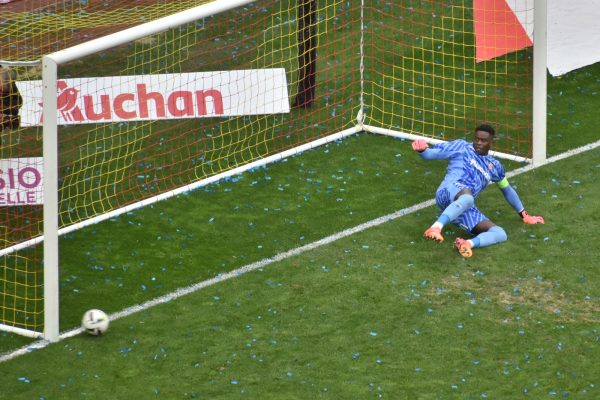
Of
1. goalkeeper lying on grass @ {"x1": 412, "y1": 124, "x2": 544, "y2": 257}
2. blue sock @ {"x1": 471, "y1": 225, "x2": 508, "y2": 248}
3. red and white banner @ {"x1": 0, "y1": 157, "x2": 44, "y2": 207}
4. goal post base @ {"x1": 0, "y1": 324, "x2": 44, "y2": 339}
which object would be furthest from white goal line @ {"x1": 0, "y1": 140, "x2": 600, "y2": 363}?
red and white banner @ {"x1": 0, "y1": 157, "x2": 44, "y2": 207}

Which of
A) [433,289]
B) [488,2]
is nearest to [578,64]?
[488,2]

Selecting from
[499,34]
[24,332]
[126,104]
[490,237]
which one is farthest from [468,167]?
[24,332]

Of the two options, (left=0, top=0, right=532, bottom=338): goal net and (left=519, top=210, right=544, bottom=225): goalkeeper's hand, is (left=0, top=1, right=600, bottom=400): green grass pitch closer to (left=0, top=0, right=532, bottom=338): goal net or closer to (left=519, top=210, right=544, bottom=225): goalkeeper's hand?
(left=519, top=210, right=544, bottom=225): goalkeeper's hand

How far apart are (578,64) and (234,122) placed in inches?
145

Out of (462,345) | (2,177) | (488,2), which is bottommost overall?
(462,345)

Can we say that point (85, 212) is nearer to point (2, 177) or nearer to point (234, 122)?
point (2, 177)

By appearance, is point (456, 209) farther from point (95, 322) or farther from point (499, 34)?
point (499, 34)

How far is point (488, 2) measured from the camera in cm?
1351

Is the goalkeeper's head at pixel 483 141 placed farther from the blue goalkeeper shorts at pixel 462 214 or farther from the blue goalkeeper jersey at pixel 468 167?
the blue goalkeeper shorts at pixel 462 214

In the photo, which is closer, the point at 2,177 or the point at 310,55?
the point at 2,177

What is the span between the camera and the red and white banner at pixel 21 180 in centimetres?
1069

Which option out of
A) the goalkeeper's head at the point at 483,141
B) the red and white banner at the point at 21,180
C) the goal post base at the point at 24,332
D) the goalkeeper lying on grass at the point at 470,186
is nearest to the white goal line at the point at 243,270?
the goal post base at the point at 24,332

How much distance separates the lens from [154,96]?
40.1 feet

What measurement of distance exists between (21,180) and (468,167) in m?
3.52
